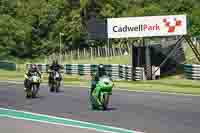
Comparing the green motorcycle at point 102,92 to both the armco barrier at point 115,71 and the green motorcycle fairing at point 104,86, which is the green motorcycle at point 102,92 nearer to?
the green motorcycle fairing at point 104,86

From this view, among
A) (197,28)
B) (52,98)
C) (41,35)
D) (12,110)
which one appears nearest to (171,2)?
(197,28)

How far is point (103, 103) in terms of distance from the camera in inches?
779

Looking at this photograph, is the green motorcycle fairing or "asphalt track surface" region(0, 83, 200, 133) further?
the green motorcycle fairing

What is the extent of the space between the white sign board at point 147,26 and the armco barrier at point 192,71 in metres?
2.46

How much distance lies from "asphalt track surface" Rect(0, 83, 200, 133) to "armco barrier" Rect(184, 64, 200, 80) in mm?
14512

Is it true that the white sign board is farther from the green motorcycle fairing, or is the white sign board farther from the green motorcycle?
the green motorcycle fairing

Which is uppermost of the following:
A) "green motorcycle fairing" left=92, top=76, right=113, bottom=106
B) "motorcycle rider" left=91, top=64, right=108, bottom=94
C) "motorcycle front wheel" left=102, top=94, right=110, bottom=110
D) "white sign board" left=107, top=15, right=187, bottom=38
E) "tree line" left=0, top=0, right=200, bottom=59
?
"tree line" left=0, top=0, right=200, bottom=59

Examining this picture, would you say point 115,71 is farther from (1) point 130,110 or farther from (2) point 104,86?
(2) point 104,86

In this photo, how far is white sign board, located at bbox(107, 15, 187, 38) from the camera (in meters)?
41.1

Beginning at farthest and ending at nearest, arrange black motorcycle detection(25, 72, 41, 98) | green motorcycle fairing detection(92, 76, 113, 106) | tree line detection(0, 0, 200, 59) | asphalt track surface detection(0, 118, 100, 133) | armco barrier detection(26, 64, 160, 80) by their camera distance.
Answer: tree line detection(0, 0, 200, 59) → armco barrier detection(26, 64, 160, 80) → black motorcycle detection(25, 72, 41, 98) → green motorcycle fairing detection(92, 76, 113, 106) → asphalt track surface detection(0, 118, 100, 133)

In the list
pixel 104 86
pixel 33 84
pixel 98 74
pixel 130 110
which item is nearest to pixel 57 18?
pixel 33 84

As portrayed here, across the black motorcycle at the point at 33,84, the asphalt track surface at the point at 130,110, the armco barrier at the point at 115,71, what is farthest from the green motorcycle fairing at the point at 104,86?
the armco barrier at the point at 115,71

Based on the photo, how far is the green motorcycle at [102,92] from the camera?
62.5ft

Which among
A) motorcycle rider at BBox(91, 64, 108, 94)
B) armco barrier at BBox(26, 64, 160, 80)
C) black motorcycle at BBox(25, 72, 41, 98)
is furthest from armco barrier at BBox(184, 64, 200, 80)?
motorcycle rider at BBox(91, 64, 108, 94)
